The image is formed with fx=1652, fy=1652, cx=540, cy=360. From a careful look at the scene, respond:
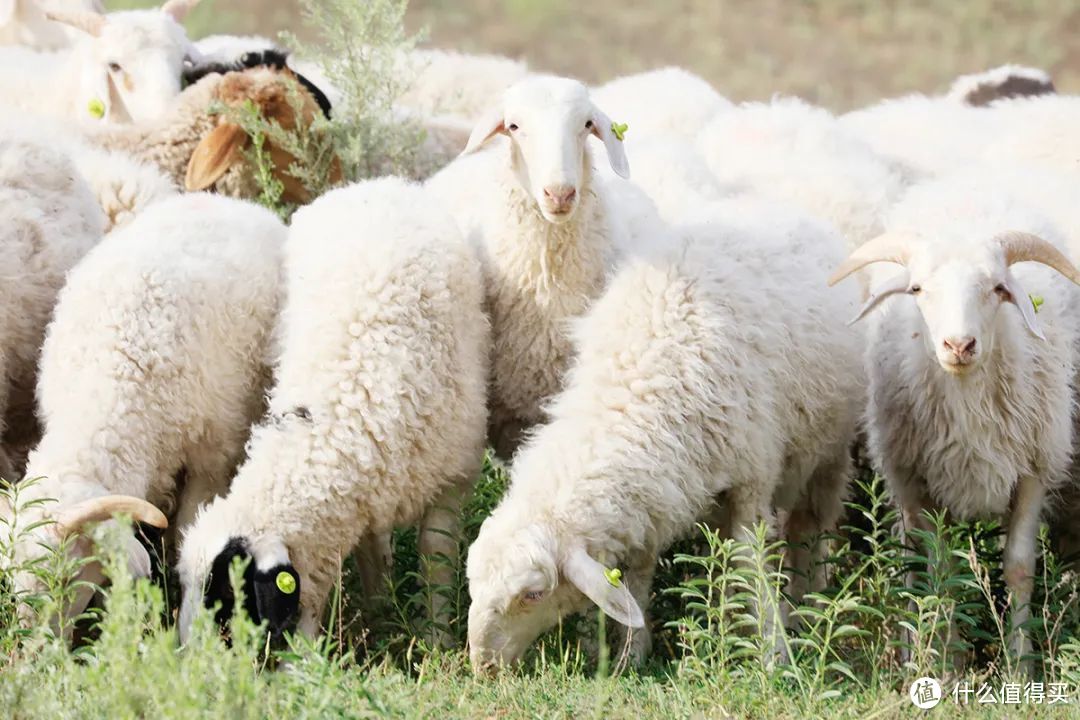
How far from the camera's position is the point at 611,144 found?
620cm

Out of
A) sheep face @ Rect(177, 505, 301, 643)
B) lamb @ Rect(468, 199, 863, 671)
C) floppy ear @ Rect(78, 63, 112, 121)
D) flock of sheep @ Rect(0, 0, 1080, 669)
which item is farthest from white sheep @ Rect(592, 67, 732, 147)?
sheep face @ Rect(177, 505, 301, 643)

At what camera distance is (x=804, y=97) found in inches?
623

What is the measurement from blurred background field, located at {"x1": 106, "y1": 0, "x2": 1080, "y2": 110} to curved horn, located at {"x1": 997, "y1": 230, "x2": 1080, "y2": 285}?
9.70 m

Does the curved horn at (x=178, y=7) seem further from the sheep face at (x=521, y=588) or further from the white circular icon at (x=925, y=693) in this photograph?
the white circular icon at (x=925, y=693)

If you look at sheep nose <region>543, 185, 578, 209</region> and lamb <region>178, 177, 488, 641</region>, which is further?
sheep nose <region>543, 185, 578, 209</region>

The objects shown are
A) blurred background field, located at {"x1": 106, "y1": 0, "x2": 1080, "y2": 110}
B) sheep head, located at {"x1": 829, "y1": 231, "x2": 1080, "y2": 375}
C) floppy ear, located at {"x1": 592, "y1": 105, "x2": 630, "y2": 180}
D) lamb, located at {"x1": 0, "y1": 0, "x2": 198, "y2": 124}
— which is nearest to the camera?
sheep head, located at {"x1": 829, "y1": 231, "x2": 1080, "y2": 375}

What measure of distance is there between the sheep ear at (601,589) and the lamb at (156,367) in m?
1.47

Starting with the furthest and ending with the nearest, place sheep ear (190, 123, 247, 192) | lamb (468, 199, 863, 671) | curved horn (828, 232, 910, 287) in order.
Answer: sheep ear (190, 123, 247, 192) → curved horn (828, 232, 910, 287) → lamb (468, 199, 863, 671)

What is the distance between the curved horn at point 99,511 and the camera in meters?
5.43

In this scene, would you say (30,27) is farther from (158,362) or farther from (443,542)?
(443,542)

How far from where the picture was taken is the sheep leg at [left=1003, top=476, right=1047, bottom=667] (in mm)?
5973

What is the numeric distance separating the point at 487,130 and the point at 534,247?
1.59 feet

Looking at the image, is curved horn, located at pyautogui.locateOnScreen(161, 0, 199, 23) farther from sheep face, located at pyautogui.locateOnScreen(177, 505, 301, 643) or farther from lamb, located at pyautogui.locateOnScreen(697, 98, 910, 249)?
sheep face, located at pyautogui.locateOnScreen(177, 505, 301, 643)

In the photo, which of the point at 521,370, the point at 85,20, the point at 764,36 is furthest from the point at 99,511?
the point at 764,36
